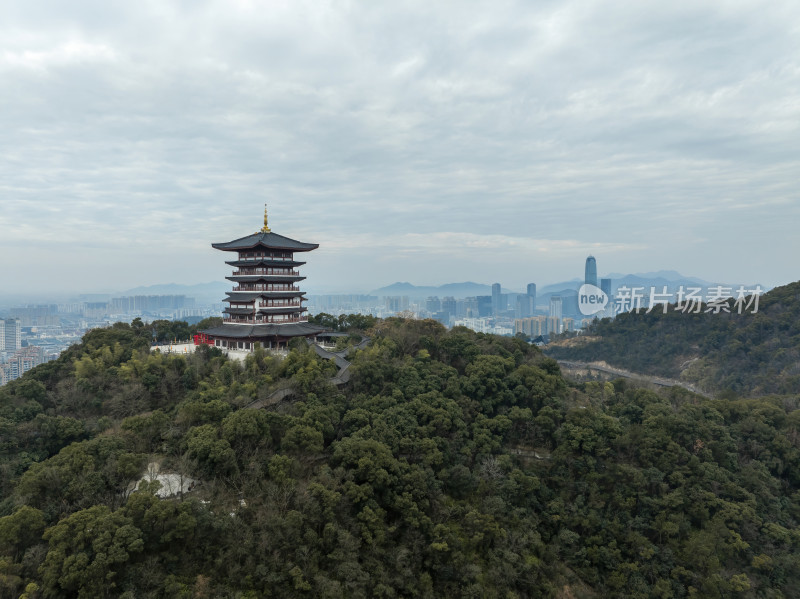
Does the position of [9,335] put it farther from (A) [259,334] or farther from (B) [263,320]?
(A) [259,334]

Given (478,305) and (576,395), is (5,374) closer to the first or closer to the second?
(576,395)

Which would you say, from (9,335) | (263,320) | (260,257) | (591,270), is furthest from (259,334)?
(591,270)

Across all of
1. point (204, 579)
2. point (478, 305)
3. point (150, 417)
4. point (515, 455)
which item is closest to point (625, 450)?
point (515, 455)

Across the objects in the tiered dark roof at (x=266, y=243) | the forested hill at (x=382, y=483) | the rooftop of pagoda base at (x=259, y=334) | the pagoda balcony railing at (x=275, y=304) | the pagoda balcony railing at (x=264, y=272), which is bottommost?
the forested hill at (x=382, y=483)

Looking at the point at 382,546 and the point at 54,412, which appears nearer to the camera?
the point at 382,546

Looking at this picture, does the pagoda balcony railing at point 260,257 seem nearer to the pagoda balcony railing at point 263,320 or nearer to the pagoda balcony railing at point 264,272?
the pagoda balcony railing at point 264,272

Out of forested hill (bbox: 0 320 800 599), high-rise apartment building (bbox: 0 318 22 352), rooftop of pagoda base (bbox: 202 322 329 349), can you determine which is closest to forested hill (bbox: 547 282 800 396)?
forested hill (bbox: 0 320 800 599)

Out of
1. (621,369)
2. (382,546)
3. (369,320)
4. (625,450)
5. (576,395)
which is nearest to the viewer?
(382,546)

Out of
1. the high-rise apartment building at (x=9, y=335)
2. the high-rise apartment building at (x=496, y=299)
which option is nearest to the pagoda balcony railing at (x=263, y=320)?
the high-rise apartment building at (x=9, y=335)
